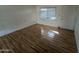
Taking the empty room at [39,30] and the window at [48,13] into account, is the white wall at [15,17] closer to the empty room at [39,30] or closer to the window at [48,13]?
the empty room at [39,30]

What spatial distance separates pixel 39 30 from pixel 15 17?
383 millimetres

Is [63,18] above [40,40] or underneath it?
above

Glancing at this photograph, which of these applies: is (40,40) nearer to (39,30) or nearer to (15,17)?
(39,30)

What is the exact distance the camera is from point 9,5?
6.23 feet

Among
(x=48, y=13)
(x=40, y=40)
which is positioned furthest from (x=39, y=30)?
(x=48, y=13)

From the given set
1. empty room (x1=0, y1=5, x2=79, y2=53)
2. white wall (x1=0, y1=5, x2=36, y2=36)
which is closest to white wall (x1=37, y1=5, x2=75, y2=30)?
empty room (x1=0, y1=5, x2=79, y2=53)

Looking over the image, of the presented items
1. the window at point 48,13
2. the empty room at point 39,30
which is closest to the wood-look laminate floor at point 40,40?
the empty room at point 39,30

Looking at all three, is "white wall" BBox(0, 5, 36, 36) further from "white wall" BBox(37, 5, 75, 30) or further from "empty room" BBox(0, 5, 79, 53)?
"white wall" BBox(37, 5, 75, 30)

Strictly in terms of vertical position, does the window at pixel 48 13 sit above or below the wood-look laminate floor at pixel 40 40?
above

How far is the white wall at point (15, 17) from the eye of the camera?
1922mm

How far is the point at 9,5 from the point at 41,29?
1.80 ft

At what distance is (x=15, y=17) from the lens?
6.48 feet

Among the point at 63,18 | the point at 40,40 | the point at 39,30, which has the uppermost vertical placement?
the point at 63,18
